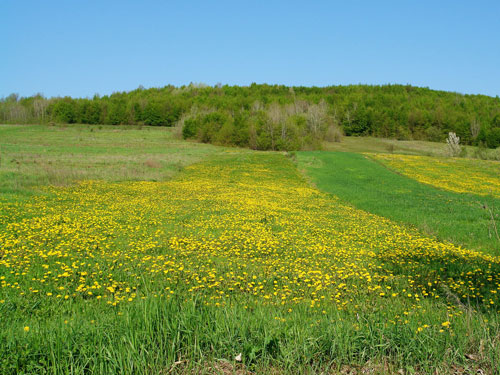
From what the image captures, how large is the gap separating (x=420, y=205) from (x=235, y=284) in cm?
1960

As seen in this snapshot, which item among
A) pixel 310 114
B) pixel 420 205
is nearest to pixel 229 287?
pixel 420 205

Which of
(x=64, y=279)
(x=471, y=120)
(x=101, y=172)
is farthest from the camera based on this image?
(x=471, y=120)

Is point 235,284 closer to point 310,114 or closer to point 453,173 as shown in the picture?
point 453,173

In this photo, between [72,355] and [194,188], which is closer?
[72,355]

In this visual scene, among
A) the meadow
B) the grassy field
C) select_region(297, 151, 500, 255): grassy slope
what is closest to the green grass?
the grassy field

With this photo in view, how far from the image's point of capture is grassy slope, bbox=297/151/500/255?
15.8 metres

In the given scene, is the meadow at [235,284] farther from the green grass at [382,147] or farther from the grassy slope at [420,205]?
the green grass at [382,147]

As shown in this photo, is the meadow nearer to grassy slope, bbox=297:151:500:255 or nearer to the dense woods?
grassy slope, bbox=297:151:500:255

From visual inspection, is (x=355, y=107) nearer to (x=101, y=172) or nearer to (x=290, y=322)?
(x=101, y=172)

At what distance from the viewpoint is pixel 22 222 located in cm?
1375

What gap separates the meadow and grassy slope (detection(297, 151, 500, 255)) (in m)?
0.20

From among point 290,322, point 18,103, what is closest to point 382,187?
point 290,322

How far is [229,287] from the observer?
328 inches

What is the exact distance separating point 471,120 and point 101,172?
127831mm
